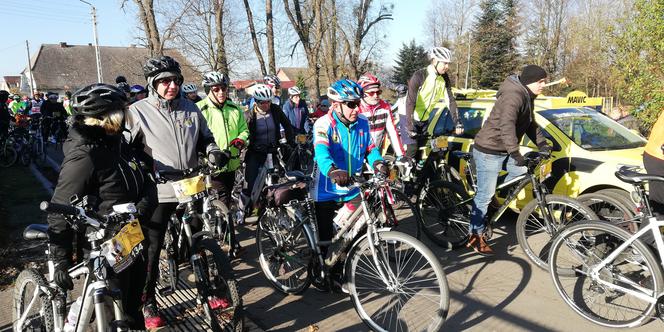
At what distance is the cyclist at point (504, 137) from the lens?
462cm

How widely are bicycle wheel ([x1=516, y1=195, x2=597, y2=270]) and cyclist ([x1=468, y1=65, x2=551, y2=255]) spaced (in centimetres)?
42

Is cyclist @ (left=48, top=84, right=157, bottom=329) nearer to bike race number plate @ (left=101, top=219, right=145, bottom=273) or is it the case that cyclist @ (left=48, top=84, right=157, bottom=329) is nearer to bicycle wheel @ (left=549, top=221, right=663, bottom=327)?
bike race number plate @ (left=101, top=219, right=145, bottom=273)

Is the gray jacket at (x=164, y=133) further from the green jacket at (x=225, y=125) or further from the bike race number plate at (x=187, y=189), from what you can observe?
the green jacket at (x=225, y=125)

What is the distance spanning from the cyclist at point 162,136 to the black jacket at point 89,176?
732 millimetres

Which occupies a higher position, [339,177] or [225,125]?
[225,125]

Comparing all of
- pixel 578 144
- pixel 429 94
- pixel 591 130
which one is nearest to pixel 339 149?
pixel 429 94

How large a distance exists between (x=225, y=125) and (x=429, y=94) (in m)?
2.89

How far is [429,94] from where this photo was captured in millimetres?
6379

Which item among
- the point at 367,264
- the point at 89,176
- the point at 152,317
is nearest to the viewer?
the point at 89,176

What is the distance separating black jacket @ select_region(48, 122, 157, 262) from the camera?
8.22 feet

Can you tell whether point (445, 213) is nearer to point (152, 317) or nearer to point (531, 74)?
point (531, 74)

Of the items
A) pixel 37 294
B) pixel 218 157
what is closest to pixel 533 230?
pixel 218 157

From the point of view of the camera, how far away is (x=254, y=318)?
3934 mm

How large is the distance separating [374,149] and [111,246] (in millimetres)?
2284
